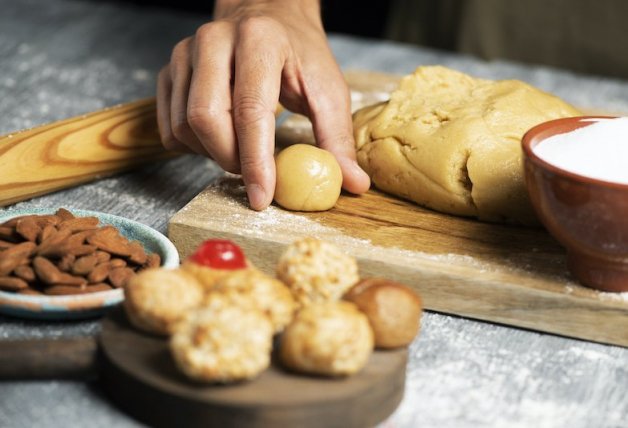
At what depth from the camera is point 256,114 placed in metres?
1.51

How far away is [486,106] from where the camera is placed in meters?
1.63

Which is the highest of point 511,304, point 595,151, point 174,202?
point 595,151

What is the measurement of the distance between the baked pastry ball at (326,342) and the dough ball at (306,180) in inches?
21.5

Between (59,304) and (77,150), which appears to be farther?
(77,150)

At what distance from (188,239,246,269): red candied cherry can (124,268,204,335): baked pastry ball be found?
48mm

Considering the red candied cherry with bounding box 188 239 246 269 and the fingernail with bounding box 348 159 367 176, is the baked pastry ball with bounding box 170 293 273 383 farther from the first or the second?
the fingernail with bounding box 348 159 367 176

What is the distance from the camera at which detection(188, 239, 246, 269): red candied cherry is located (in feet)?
3.57

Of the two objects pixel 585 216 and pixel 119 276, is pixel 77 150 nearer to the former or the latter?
pixel 119 276

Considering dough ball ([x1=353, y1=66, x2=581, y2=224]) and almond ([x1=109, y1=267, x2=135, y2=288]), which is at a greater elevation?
dough ball ([x1=353, y1=66, x2=581, y2=224])

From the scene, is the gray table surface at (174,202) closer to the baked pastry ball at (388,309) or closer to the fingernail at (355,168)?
the baked pastry ball at (388,309)

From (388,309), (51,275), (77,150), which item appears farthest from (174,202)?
(388,309)

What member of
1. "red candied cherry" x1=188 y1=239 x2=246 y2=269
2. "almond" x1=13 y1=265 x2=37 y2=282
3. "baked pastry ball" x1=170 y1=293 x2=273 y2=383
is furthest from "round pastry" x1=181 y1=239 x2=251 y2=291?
"almond" x1=13 y1=265 x2=37 y2=282

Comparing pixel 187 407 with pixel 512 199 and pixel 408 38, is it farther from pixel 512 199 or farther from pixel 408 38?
pixel 408 38

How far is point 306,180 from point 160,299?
1.79ft
